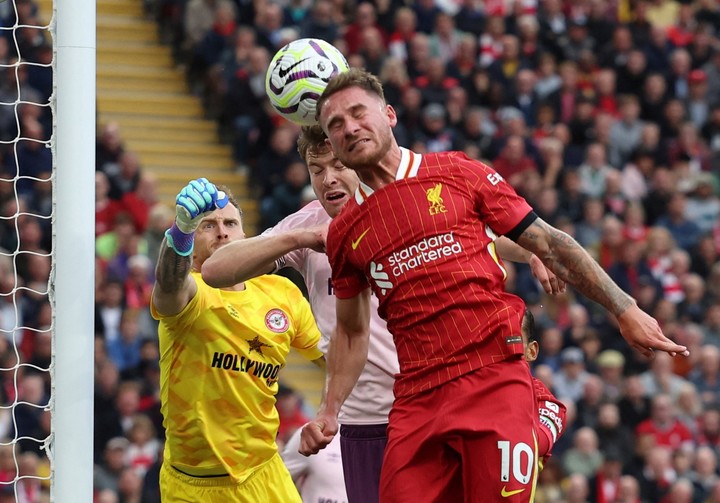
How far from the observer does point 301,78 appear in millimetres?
6879

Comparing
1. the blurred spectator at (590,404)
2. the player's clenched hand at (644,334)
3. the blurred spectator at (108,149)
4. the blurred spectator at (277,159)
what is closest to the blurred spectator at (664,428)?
the blurred spectator at (590,404)

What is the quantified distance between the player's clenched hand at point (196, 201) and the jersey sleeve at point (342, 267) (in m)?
0.57

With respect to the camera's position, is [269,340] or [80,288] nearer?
[80,288]

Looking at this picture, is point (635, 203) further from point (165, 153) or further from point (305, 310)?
point (305, 310)

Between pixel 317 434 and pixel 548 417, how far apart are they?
110 cm

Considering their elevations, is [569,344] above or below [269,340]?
above

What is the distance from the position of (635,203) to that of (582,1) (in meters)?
3.31

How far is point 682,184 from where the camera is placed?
52.2 ft

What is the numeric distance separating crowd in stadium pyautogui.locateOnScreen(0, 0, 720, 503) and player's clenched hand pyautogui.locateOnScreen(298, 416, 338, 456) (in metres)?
4.58

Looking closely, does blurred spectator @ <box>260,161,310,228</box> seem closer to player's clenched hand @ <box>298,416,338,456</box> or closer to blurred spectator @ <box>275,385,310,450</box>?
blurred spectator @ <box>275,385,310,450</box>

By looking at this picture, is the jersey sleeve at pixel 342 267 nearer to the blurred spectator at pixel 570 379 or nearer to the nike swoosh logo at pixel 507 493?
the nike swoosh logo at pixel 507 493

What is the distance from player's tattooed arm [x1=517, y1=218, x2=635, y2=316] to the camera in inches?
217

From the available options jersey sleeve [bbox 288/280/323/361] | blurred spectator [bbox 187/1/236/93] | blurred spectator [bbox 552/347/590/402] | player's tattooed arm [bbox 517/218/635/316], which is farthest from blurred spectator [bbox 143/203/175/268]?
player's tattooed arm [bbox 517/218/635/316]

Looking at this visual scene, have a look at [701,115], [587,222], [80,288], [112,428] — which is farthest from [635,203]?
[80,288]
